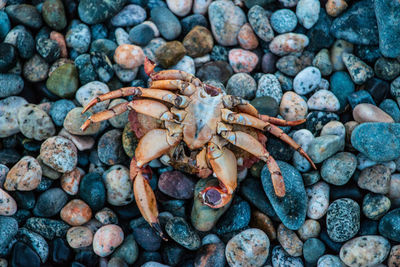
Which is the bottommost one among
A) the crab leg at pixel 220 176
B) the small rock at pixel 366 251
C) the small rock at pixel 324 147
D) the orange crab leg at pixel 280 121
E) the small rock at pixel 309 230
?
the small rock at pixel 309 230

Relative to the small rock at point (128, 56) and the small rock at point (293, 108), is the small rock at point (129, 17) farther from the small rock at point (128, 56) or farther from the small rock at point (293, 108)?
the small rock at point (293, 108)

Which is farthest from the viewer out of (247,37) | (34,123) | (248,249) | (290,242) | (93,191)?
(247,37)

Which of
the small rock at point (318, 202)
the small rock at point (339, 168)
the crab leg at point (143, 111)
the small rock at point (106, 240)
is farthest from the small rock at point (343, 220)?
the small rock at point (106, 240)

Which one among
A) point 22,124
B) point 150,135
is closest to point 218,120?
point 150,135

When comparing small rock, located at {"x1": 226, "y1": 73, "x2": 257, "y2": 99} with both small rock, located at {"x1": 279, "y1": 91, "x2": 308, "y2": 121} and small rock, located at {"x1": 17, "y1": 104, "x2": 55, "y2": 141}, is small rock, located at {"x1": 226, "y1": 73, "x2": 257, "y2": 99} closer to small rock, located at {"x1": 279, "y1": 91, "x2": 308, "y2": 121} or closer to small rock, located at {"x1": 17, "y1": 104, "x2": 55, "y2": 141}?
small rock, located at {"x1": 279, "y1": 91, "x2": 308, "y2": 121}

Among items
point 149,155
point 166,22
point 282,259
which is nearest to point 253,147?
point 149,155

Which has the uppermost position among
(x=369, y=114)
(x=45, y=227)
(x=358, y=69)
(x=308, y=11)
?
(x=308, y=11)

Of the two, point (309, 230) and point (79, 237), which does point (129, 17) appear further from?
point (309, 230)

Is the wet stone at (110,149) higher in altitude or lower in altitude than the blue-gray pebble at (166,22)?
lower
